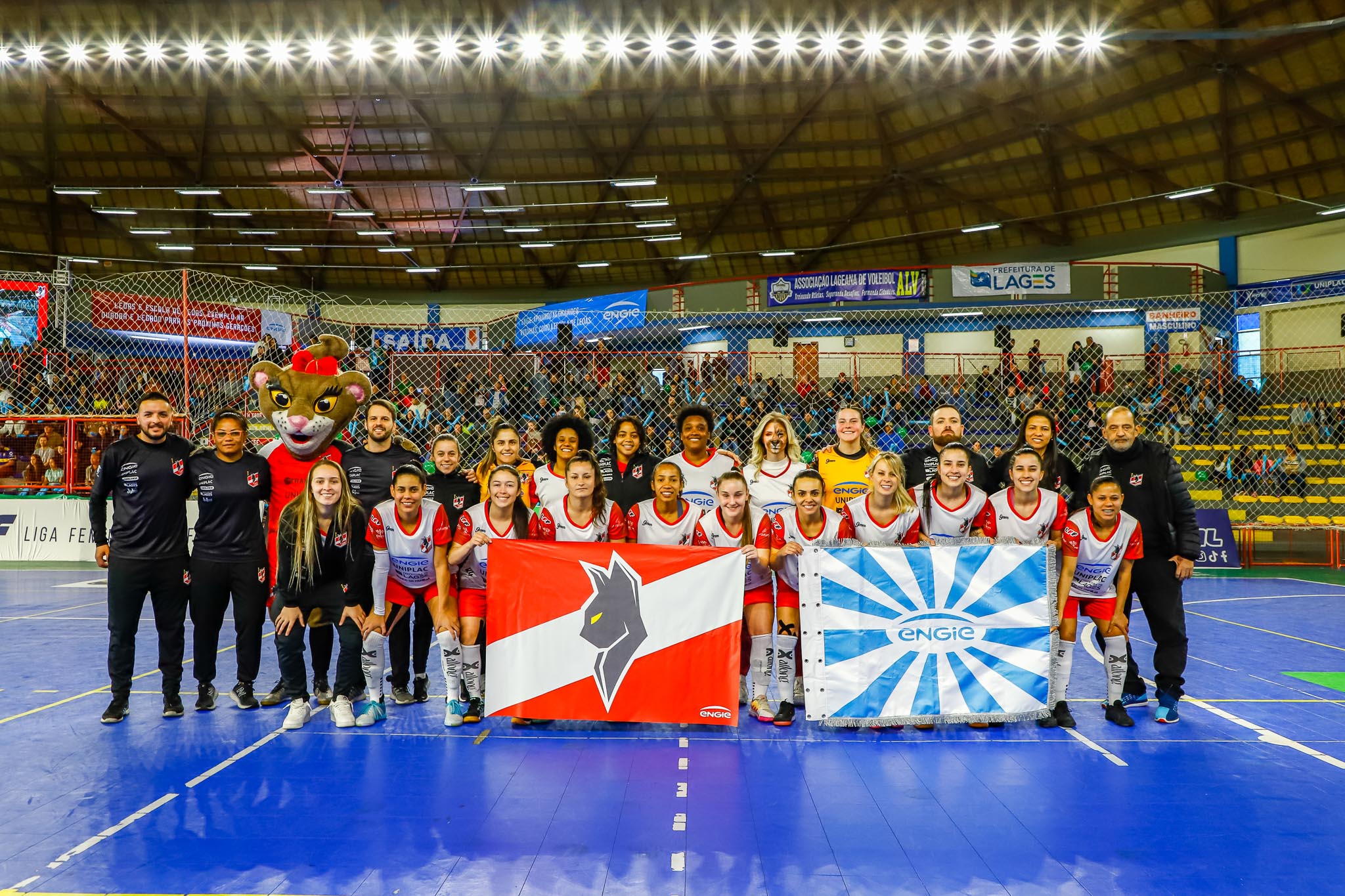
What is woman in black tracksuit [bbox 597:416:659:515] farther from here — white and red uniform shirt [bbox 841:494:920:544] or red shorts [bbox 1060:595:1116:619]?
red shorts [bbox 1060:595:1116:619]

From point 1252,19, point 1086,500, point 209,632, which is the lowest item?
point 209,632

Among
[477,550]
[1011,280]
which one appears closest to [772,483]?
[477,550]

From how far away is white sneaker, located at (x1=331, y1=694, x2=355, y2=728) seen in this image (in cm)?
507

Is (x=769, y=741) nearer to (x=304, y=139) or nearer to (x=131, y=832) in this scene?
(x=131, y=832)

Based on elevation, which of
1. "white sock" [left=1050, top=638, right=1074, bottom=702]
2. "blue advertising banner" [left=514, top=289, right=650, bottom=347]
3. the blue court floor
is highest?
"blue advertising banner" [left=514, top=289, right=650, bottom=347]

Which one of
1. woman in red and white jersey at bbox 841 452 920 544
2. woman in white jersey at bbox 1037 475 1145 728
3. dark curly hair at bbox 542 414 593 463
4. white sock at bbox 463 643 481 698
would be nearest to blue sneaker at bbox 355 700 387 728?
white sock at bbox 463 643 481 698

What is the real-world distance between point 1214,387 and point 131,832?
Result: 17.5 m

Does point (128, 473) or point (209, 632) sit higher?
point (128, 473)

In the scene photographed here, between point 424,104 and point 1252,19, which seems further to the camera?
point 424,104

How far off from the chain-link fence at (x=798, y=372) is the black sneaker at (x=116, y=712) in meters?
5.68

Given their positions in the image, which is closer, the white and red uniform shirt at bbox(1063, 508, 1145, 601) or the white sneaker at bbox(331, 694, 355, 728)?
the white sneaker at bbox(331, 694, 355, 728)

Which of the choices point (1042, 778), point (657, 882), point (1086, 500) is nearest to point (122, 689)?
point (657, 882)

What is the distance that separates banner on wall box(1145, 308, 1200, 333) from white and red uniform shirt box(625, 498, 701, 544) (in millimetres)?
15440

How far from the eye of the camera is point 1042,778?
4297 millimetres
